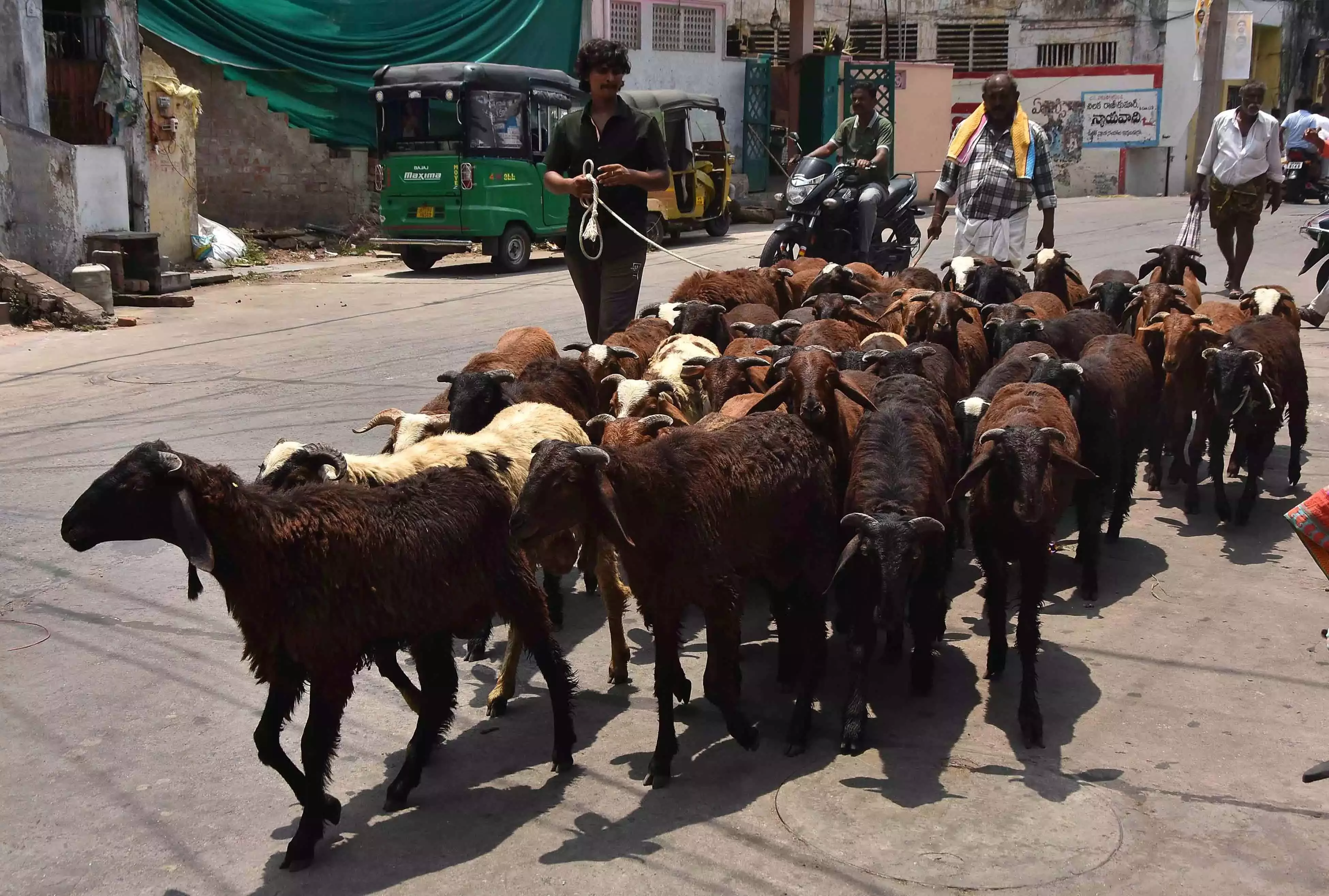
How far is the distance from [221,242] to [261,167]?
9.82ft

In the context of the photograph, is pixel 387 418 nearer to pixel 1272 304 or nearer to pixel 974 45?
pixel 1272 304

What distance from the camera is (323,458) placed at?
538 cm

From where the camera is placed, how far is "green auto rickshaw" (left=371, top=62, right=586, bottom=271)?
786 inches

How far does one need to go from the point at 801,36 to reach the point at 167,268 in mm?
17387

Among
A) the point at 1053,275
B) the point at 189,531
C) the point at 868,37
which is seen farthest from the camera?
the point at 868,37

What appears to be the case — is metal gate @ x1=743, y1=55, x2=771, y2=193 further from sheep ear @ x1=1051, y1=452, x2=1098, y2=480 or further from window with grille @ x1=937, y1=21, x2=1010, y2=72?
sheep ear @ x1=1051, y1=452, x2=1098, y2=480

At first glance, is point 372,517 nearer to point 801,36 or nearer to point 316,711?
point 316,711

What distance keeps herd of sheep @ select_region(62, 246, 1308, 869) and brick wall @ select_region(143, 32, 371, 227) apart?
16506 millimetres

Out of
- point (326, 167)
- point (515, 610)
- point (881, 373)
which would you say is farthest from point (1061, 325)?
point (326, 167)

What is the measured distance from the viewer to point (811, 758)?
5.12 m

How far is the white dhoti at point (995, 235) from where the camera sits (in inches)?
417

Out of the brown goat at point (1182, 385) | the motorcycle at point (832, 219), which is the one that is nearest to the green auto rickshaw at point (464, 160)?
the motorcycle at point (832, 219)

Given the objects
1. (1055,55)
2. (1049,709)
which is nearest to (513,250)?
(1049,709)

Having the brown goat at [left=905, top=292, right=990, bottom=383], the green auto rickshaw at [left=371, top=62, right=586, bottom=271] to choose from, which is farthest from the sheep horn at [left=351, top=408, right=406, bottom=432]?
the green auto rickshaw at [left=371, top=62, right=586, bottom=271]
